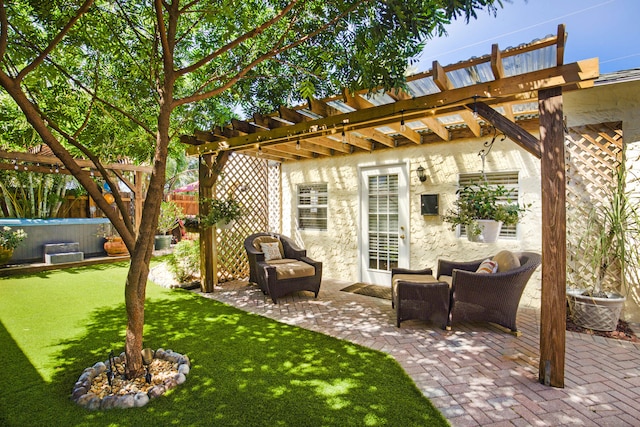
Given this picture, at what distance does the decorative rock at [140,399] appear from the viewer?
2289mm

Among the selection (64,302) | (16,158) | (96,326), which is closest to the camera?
(96,326)

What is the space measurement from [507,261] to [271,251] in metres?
3.53

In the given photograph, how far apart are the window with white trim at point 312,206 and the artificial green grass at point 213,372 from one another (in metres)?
2.80

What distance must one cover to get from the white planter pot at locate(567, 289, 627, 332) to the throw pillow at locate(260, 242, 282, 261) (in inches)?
164

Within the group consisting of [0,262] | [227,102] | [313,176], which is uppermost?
[227,102]

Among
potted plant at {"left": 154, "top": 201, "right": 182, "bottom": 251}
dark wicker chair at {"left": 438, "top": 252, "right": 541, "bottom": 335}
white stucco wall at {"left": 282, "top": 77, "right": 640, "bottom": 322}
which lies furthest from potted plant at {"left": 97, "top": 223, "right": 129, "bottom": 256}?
dark wicker chair at {"left": 438, "top": 252, "right": 541, "bottom": 335}

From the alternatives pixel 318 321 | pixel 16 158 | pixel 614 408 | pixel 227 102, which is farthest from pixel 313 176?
pixel 16 158

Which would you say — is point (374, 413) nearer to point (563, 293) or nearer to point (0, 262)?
point (563, 293)

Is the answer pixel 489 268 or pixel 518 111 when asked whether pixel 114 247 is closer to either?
pixel 489 268

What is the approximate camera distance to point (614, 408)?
2.28 metres

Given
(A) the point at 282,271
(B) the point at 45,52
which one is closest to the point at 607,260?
(A) the point at 282,271

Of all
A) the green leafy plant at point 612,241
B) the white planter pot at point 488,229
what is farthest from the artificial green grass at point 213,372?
the green leafy plant at point 612,241

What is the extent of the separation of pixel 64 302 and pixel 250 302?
2696mm

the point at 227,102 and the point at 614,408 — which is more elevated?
the point at 227,102
